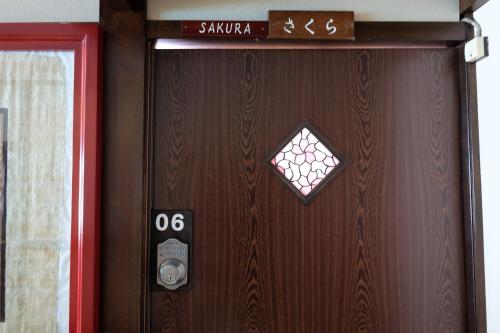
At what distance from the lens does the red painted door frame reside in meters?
1.27

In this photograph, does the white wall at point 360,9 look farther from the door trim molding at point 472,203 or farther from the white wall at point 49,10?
the white wall at point 49,10

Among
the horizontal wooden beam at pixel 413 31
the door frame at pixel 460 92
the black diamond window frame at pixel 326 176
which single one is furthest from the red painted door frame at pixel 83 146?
the horizontal wooden beam at pixel 413 31

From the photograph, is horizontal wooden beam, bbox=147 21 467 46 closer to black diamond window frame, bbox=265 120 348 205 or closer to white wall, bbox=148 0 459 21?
white wall, bbox=148 0 459 21

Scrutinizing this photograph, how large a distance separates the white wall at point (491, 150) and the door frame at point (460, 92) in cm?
2

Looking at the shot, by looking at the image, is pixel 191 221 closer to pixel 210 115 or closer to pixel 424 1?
pixel 210 115

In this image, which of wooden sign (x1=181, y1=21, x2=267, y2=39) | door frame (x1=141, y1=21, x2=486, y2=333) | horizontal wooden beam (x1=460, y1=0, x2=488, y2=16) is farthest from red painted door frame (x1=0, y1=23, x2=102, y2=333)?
horizontal wooden beam (x1=460, y1=0, x2=488, y2=16)

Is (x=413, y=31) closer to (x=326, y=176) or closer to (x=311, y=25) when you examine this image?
(x=311, y=25)

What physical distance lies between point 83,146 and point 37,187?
235mm

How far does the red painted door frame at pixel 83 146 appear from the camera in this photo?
127cm

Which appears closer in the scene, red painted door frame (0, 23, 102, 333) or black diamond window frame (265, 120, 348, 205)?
red painted door frame (0, 23, 102, 333)

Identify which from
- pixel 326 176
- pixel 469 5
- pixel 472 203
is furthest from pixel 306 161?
pixel 469 5

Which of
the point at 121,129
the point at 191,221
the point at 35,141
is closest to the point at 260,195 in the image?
the point at 191,221

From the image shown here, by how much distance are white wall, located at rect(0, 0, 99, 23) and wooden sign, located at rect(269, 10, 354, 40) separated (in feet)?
2.20

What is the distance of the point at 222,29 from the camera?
1352mm
